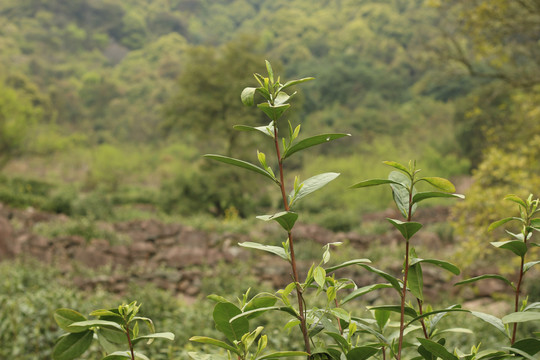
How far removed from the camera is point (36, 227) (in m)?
6.82

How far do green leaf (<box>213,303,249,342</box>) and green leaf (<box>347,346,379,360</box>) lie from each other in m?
0.13

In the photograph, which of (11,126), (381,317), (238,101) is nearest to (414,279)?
(381,317)

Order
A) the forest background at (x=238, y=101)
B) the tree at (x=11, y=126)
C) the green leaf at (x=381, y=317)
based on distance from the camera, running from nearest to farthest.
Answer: the green leaf at (x=381, y=317) < the forest background at (x=238, y=101) < the tree at (x=11, y=126)

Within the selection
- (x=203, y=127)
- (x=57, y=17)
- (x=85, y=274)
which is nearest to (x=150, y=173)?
(x=203, y=127)

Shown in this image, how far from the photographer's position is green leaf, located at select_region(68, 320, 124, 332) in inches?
20.3

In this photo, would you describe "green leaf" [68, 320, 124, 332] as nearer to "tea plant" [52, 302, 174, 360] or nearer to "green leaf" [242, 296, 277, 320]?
"tea plant" [52, 302, 174, 360]

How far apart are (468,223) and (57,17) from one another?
44.6 m

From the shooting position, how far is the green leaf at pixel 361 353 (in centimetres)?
54

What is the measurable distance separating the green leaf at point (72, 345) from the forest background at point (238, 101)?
106 inches

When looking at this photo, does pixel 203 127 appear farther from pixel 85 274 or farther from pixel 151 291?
pixel 151 291

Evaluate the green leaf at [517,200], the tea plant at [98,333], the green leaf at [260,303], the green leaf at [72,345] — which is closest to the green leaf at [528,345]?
the green leaf at [517,200]

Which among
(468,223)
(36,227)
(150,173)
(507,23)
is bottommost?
(150,173)

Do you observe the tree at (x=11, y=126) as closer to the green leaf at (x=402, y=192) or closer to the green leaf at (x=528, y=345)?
the green leaf at (x=402, y=192)

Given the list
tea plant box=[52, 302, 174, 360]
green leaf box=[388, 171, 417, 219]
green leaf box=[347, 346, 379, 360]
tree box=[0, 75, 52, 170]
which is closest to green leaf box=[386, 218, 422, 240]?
green leaf box=[388, 171, 417, 219]
